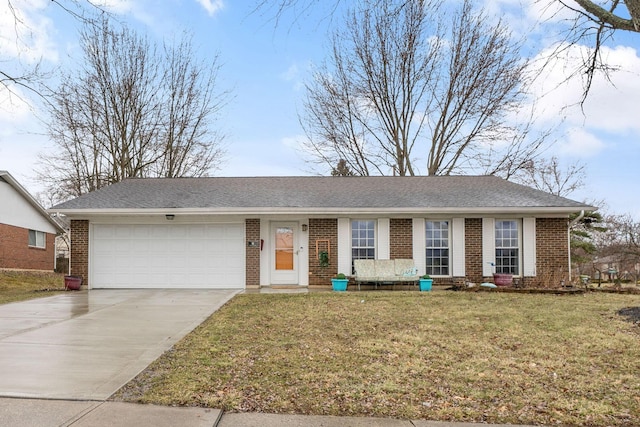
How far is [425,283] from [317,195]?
4433mm

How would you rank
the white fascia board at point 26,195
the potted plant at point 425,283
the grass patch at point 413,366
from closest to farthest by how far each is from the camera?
the grass patch at point 413,366, the potted plant at point 425,283, the white fascia board at point 26,195

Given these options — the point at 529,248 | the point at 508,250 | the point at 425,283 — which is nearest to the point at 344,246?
the point at 425,283

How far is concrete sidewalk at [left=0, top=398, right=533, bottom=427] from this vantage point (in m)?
3.64

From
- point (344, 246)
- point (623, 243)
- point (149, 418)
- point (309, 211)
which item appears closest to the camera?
point (149, 418)

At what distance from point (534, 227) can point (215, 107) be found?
61.4ft

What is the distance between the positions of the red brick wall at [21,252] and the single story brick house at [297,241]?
10995 mm

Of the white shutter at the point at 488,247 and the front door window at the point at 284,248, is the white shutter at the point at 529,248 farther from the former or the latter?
the front door window at the point at 284,248

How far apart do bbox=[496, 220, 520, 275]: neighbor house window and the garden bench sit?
105 inches

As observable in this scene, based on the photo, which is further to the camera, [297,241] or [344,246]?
[297,241]

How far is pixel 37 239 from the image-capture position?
82.9ft

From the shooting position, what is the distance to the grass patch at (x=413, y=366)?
4.11m

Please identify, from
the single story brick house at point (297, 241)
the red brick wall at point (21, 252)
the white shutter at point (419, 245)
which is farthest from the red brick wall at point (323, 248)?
the red brick wall at point (21, 252)

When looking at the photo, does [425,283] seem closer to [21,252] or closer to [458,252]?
[458,252]

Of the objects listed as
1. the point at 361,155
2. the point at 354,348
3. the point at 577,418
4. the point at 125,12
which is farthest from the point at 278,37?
the point at 361,155
